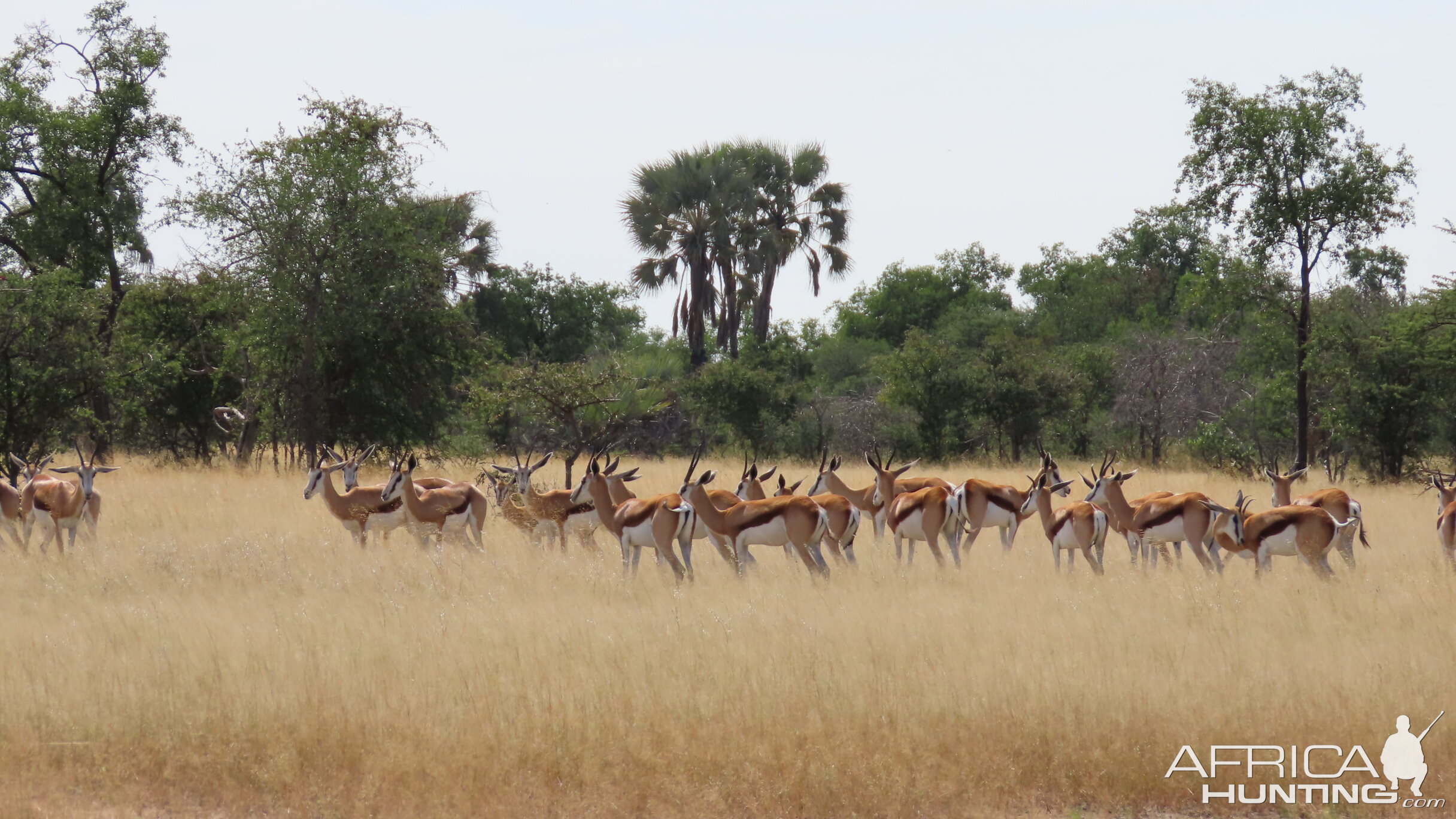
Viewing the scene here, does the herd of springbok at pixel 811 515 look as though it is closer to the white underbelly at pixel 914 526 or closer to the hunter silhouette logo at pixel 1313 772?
the white underbelly at pixel 914 526

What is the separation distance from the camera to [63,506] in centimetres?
1209

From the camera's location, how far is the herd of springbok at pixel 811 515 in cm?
1072

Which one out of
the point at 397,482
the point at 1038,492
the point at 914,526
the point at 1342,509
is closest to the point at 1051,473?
the point at 1038,492

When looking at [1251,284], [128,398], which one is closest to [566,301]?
[128,398]

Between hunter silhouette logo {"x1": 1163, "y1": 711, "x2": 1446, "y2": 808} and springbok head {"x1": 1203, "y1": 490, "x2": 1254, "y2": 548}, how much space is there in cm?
468

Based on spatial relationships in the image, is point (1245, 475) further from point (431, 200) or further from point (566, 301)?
point (566, 301)

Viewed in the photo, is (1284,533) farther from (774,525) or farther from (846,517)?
(774,525)

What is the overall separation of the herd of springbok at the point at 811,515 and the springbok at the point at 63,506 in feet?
0.05

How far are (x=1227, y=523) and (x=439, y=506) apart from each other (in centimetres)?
713

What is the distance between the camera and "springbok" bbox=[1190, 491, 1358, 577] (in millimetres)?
10328

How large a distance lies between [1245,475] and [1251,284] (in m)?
3.18

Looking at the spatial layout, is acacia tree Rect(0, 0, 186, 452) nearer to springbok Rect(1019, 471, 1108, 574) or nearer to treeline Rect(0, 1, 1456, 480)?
treeline Rect(0, 1, 1456, 480)

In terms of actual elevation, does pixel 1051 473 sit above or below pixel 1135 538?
above

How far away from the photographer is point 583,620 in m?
8.56
